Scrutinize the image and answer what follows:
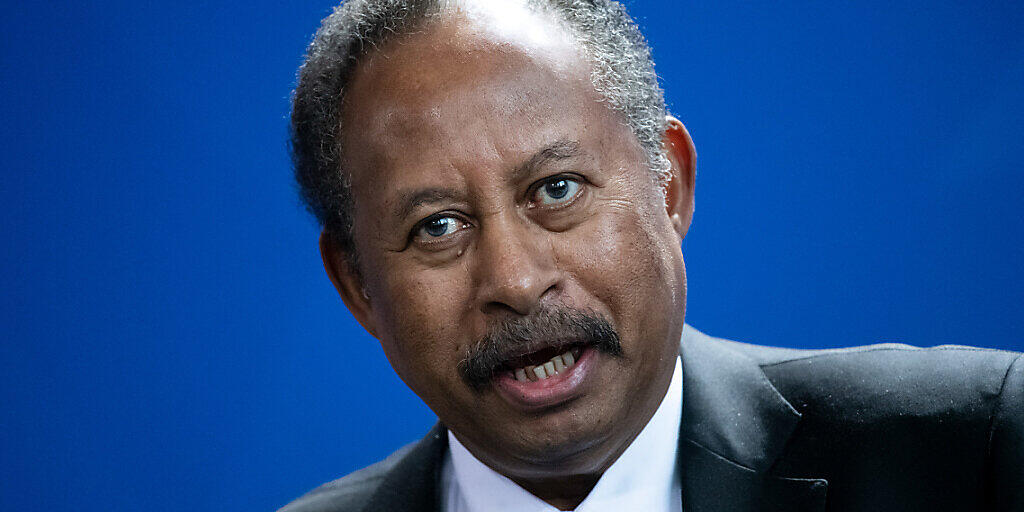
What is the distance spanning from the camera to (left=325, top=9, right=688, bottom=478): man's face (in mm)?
1797

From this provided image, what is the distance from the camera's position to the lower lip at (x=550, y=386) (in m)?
1.81

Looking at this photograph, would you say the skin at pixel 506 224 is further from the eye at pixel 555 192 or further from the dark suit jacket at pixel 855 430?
the dark suit jacket at pixel 855 430

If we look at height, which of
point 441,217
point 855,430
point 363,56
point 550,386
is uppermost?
point 363,56

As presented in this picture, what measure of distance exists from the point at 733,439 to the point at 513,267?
2.22 ft

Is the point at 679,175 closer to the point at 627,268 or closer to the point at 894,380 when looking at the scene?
the point at 627,268

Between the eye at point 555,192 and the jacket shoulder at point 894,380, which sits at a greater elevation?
the eye at point 555,192

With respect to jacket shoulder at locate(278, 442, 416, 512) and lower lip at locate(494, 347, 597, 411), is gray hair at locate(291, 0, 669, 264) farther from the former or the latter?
jacket shoulder at locate(278, 442, 416, 512)

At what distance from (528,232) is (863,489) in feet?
2.79

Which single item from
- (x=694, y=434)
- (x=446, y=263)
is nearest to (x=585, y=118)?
(x=446, y=263)

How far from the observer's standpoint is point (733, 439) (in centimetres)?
210

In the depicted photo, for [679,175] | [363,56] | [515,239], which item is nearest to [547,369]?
[515,239]

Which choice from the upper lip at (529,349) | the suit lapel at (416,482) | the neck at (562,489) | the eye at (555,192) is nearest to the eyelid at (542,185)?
the eye at (555,192)

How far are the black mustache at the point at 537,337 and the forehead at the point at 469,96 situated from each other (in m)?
0.30

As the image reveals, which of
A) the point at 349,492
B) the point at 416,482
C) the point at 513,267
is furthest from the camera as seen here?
the point at 349,492
